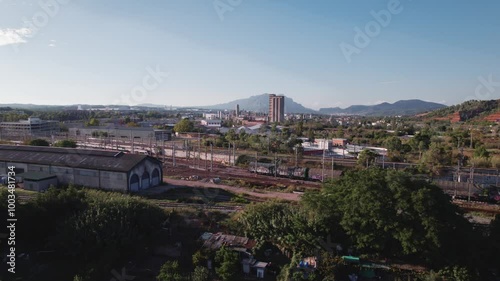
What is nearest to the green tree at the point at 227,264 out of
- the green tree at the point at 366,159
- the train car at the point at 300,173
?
the train car at the point at 300,173

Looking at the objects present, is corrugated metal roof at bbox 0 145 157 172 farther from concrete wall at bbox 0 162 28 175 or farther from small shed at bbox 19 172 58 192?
small shed at bbox 19 172 58 192

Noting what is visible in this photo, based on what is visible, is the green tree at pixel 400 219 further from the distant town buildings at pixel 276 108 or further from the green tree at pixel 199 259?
the distant town buildings at pixel 276 108

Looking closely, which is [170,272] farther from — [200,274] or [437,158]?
[437,158]

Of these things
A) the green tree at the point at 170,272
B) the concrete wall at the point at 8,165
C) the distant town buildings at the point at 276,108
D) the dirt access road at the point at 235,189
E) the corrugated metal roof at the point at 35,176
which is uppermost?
the distant town buildings at the point at 276,108

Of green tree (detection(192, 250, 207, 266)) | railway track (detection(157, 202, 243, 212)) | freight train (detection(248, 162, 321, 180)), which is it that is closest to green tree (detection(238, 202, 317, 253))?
green tree (detection(192, 250, 207, 266))

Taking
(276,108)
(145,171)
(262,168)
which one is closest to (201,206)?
(145,171)

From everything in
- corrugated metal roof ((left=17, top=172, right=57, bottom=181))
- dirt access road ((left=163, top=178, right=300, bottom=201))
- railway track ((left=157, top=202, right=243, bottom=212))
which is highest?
corrugated metal roof ((left=17, top=172, right=57, bottom=181))
